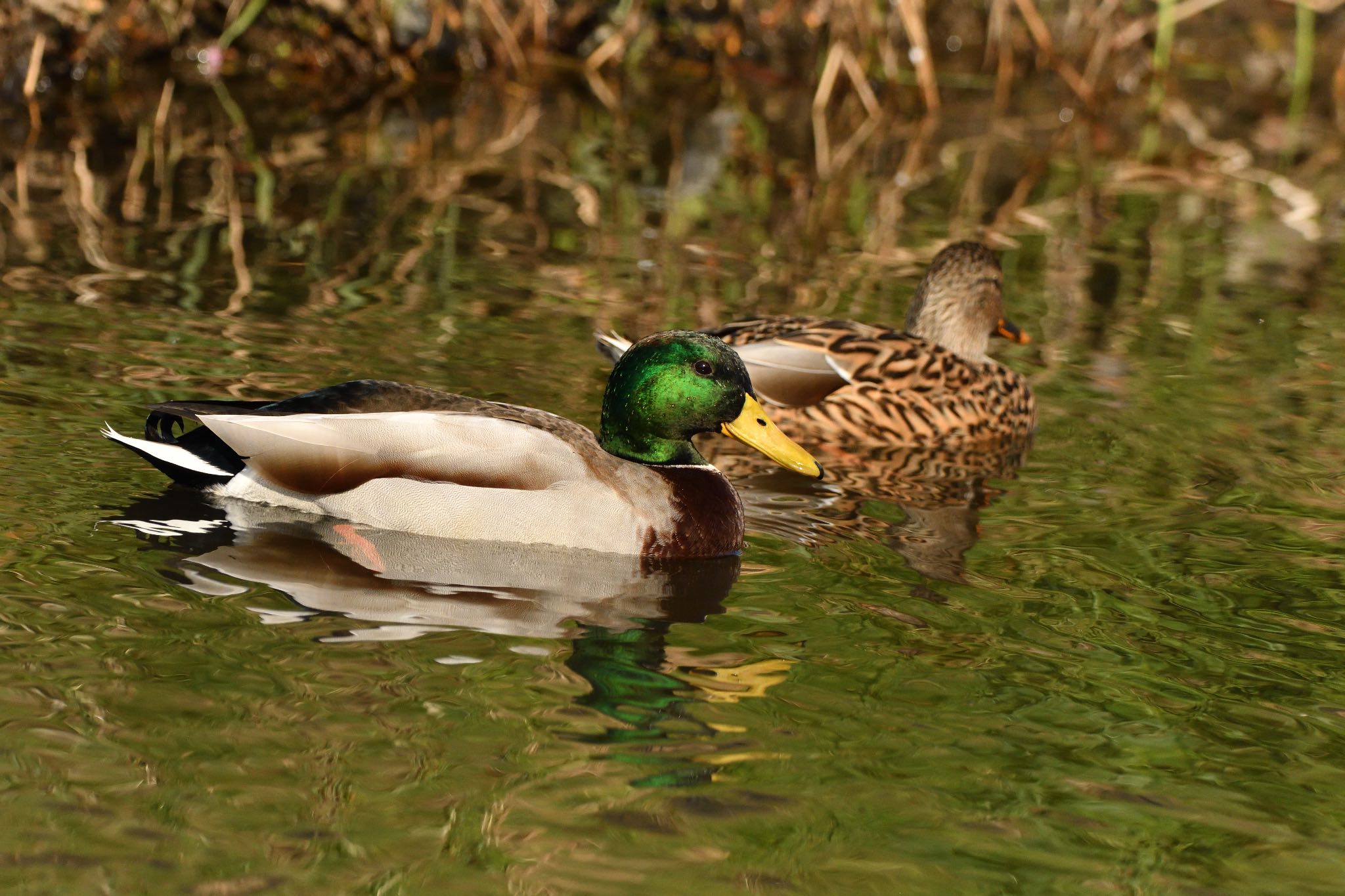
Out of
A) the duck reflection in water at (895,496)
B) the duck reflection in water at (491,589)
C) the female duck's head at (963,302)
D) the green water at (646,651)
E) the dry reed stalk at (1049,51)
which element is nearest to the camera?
the green water at (646,651)

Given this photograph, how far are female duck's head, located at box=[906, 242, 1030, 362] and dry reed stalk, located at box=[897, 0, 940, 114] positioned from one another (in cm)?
688

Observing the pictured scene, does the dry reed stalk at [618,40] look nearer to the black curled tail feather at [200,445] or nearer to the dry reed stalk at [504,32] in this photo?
the dry reed stalk at [504,32]

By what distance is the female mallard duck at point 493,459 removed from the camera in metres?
5.77

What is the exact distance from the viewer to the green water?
4.05 m

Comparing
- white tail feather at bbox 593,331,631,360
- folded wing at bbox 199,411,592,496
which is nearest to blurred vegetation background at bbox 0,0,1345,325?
white tail feather at bbox 593,331,631,360

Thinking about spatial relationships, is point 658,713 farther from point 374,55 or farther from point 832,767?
point 374,55

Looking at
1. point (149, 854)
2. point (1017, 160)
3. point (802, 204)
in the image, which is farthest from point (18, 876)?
point (1017, 160)

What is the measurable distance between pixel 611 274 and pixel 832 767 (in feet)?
18.5

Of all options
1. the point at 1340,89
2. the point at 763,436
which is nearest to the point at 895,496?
the point at 763,436

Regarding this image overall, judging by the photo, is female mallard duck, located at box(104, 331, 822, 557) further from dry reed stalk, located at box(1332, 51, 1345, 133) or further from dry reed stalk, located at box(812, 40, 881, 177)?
dry reed stalk, located at box(1332, 51, 1345, 133)

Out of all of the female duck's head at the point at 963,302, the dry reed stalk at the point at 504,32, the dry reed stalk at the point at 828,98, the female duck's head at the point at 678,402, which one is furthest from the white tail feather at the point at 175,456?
the dry reed stalk at the point at 504,32

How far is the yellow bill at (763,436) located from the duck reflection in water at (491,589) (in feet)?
1.33

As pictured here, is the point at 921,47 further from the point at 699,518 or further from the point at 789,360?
the point at 699,518

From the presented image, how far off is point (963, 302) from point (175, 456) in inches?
159
